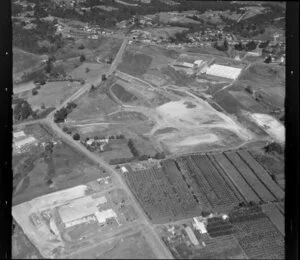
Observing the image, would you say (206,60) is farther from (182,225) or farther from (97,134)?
(182,225)

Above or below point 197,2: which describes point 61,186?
below

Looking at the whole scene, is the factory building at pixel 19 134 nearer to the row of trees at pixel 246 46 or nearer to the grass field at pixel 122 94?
the grass field at pixel 122 94

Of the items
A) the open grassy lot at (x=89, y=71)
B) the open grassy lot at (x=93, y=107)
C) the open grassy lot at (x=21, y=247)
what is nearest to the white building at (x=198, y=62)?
the open grassy lot at (x=89, y=71)

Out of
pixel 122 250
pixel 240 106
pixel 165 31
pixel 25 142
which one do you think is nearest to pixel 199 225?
pixel 122 250

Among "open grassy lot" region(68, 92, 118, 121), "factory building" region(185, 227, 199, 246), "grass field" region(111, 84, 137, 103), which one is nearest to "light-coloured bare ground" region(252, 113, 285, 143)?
"factory building" region(185, 227, 199, 246)

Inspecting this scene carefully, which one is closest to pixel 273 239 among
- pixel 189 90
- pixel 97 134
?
pixel 97 134

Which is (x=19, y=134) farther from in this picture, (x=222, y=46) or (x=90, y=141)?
(x=222, y=46)

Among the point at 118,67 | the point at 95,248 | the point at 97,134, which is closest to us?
the point at 95,248
